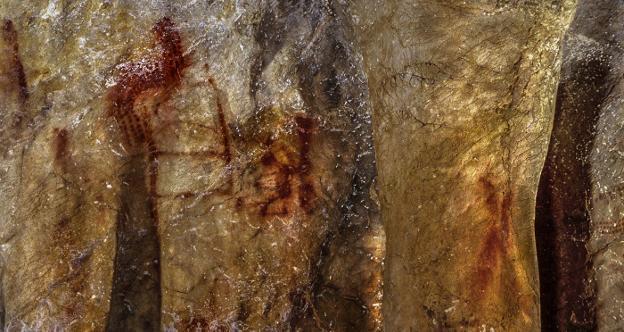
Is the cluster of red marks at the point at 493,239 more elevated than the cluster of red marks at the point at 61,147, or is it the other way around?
the cluster of red marks at the point at 61,147

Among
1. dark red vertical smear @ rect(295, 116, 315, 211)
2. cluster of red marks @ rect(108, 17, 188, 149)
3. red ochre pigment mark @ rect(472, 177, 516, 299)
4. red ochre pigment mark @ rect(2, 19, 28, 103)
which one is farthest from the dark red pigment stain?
red ochre pigment mark @ rect(472, 177, 516, 299)

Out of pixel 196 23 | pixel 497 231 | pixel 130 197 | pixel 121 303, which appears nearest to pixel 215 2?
pixel 196 23

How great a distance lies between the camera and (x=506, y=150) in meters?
3.46

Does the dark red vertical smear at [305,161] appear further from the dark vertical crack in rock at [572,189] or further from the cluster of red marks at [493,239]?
the dark vertical crack in rock at [572,189]

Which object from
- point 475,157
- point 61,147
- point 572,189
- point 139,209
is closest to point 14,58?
point 61,147

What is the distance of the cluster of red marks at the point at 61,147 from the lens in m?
3.81

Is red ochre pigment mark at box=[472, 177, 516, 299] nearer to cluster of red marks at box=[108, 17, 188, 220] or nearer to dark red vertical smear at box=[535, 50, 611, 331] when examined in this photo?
dark red vertical smear at box=[535, 50, 611, 331]

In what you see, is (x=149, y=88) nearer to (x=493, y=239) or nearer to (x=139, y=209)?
(x=139, y=209)

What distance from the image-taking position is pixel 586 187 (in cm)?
384

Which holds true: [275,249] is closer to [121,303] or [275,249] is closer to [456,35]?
[121,303]

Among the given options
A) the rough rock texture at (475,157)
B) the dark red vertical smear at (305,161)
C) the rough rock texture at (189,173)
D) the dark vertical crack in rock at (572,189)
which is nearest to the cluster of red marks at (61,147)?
the rough rock texture at (189,173)

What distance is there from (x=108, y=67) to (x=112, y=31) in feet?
0.75

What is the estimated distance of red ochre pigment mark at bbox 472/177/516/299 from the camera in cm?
337

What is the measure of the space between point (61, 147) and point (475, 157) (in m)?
2.46
